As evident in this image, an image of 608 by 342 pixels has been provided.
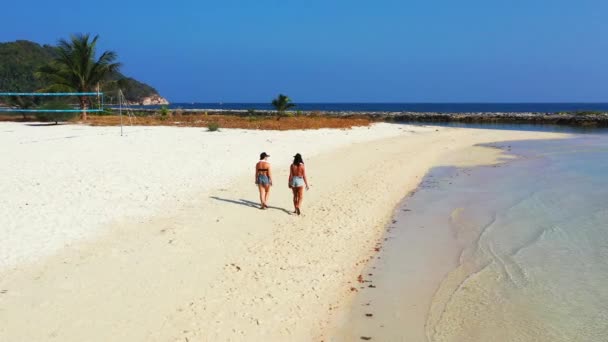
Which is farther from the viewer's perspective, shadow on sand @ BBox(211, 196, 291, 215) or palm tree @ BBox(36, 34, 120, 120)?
palm tree @ BBox(36, 34, 120, 120)

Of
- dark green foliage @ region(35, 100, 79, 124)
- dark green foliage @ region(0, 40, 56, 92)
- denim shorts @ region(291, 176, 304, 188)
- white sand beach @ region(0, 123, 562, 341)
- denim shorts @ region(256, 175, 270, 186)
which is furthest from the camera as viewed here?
dark green foliage @ region(0, 40, 56, 92)

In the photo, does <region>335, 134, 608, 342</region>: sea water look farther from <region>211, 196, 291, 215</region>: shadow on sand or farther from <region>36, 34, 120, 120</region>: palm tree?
<region>36, 34, 120, 120</region>: palm tree

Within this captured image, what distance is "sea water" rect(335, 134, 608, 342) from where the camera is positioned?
5.65 meters

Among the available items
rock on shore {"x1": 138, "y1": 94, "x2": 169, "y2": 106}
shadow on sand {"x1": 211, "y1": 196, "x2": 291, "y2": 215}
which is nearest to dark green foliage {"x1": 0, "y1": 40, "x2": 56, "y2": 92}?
rock on shore {"x1": 138, "y1": 94, "x2": 169, "y2": 106}

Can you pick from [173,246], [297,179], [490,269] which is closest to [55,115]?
[297,179]

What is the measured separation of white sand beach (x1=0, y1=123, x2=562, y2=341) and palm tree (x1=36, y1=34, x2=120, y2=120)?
2012 centimetres

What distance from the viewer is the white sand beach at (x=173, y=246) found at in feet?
16.7

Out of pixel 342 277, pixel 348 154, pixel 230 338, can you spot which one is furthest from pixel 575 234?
pixel 348 154

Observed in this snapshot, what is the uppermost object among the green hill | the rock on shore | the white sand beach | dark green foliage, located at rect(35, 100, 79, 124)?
the green hill

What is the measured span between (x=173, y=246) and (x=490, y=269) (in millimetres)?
4720

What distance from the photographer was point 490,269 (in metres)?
7.66

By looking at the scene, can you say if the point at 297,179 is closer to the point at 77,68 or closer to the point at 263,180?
the point at 263,180

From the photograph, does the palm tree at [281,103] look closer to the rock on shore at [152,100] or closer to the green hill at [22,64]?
the green hill at [22,64]

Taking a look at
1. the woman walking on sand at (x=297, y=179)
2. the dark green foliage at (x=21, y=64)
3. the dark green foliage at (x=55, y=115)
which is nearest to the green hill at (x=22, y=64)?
the dark green foliage at (x=21, y=64)
